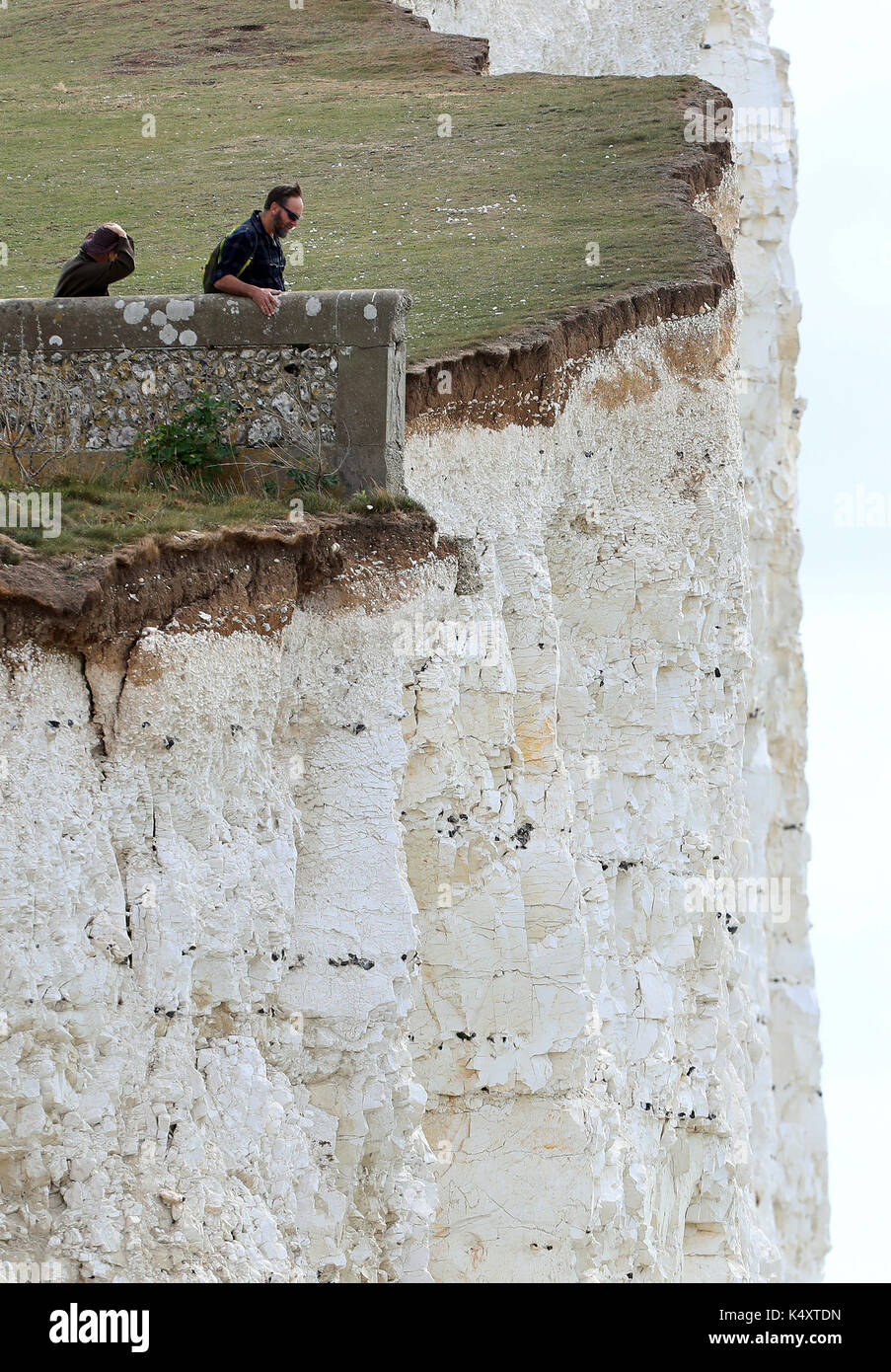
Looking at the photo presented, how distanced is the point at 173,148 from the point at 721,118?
7.27 meters

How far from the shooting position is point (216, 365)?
35.6 ft

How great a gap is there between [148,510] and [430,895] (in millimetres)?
3803

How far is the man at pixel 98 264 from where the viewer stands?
11.2 metres

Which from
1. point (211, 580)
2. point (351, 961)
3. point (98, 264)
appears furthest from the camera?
point (98, 264)

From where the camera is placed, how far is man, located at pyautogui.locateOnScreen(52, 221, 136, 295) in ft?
36.9

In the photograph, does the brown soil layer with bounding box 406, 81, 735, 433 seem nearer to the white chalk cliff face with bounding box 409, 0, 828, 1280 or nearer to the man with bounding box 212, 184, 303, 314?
the man with bounding box 212, 184, 303, 314

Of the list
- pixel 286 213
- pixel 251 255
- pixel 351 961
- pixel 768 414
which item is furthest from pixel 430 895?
pixel 768 414

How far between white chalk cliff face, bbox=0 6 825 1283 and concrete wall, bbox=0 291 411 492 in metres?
0.93

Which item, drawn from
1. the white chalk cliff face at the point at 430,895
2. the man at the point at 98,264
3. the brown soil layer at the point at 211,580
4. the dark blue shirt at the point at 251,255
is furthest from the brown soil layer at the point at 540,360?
the man at the point at 98,264

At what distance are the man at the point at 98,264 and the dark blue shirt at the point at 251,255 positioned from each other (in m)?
0.72

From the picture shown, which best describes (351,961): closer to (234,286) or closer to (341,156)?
(234,286)

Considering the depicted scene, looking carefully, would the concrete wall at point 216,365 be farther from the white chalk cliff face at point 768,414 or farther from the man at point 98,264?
the white chalk cliff face at point 768,414

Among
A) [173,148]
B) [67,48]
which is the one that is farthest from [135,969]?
[67,48]

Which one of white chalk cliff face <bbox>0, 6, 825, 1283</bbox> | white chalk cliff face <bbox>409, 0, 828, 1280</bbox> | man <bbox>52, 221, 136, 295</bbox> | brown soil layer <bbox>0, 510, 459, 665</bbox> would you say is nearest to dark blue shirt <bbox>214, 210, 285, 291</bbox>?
man <bbox>52, 221, 136, 295</bbox>
